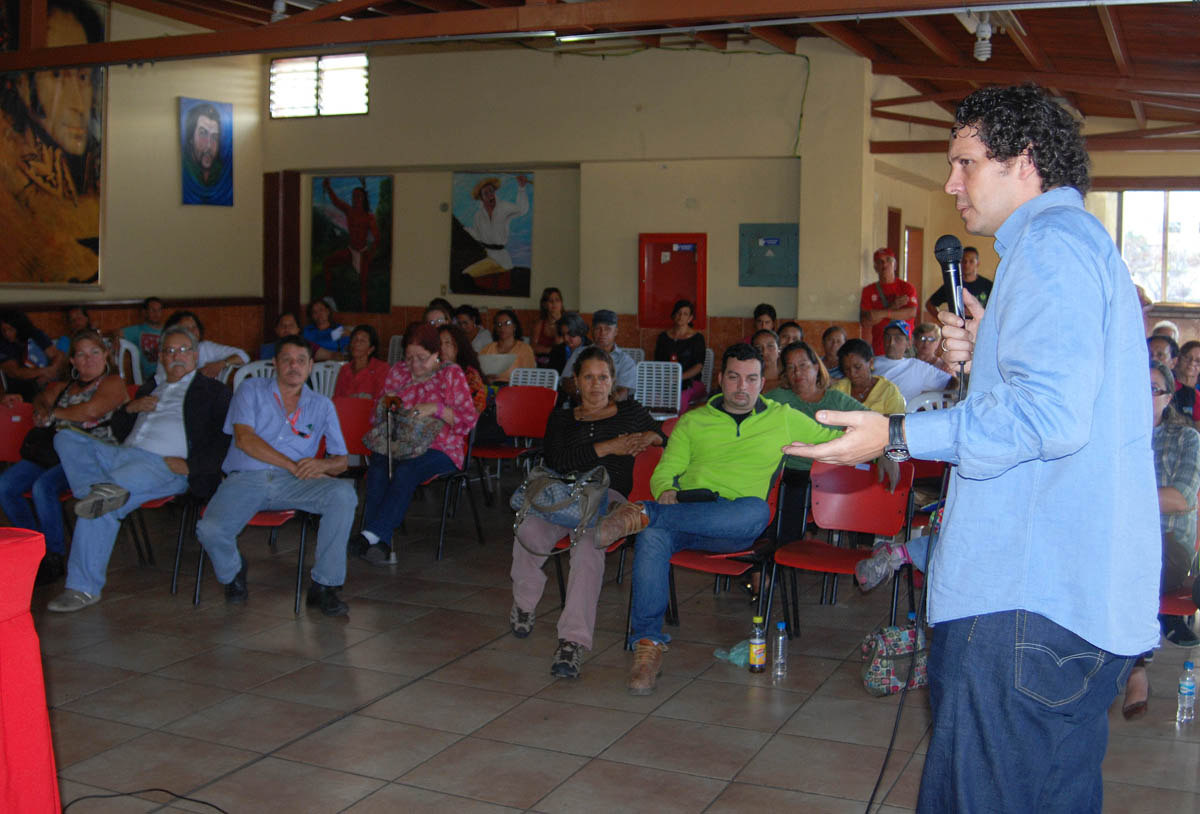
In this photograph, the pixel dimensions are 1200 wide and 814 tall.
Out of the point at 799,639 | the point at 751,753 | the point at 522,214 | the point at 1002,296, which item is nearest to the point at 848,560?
the point at 799,639

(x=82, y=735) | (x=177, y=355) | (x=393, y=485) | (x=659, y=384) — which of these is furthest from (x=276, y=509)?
(x=659, y=384)

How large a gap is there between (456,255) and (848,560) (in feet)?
26.9

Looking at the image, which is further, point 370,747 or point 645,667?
point 645,667

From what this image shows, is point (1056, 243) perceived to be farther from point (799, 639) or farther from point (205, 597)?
point (205, 597)

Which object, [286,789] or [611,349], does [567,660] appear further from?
[611,349]

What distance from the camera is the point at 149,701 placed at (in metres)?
3.99

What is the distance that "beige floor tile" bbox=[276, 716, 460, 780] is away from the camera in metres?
3.46

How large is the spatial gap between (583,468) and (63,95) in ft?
25.6

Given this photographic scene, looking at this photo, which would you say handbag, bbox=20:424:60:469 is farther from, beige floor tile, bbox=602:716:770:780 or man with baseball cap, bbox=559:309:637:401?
beige floor tile, bbox=602:716:770:780

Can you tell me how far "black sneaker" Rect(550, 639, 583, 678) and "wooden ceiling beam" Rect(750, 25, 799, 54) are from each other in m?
6.33

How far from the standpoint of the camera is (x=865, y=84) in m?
9.59

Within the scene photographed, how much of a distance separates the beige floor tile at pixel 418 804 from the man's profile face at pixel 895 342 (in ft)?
A: 16.0

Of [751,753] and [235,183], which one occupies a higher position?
[235,183]

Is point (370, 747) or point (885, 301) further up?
point (885, 301)
